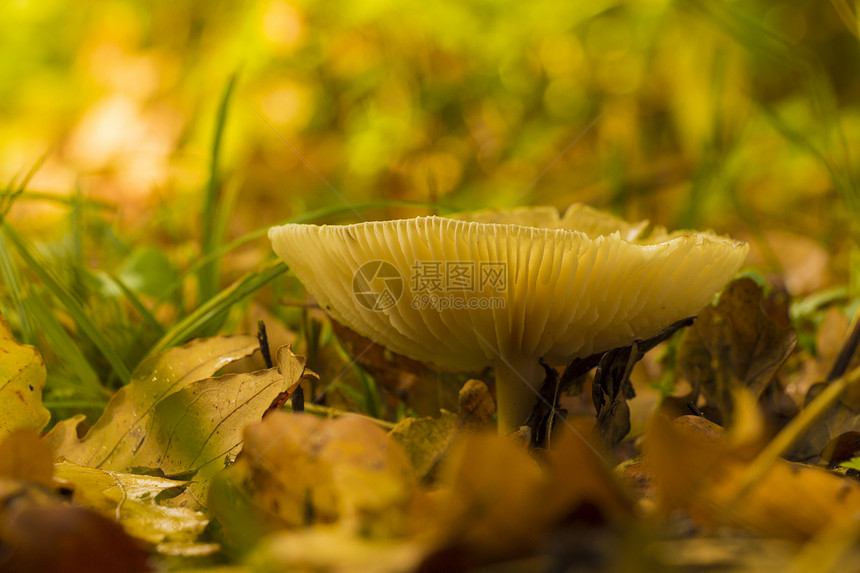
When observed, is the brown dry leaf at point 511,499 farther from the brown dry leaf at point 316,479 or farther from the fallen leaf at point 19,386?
the fallen leaf at point 19,386

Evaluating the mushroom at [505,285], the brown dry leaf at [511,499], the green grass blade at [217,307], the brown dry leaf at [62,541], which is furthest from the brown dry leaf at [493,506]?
the green grass blade at [217,307]

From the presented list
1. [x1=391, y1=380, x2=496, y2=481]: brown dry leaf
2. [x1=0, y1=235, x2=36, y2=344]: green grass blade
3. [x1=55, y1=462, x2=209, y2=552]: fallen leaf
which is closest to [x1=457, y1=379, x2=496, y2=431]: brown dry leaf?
[x1=391, y1=380, x2=496, y2=481]: brown dry leaf

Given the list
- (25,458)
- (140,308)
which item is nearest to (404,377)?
(140,308)

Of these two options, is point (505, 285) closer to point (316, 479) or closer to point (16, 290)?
point (316, 479)

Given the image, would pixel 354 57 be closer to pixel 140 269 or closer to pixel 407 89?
pixel 407 89

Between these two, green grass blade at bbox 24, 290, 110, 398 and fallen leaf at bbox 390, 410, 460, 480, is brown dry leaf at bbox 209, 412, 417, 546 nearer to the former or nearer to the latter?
fallen leaf at bbox 390, 410, 460, 480

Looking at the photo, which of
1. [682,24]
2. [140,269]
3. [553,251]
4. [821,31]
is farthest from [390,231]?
[821,31]

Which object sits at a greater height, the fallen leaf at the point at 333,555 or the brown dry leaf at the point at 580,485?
the brown dry leaf at the point at 580,485
